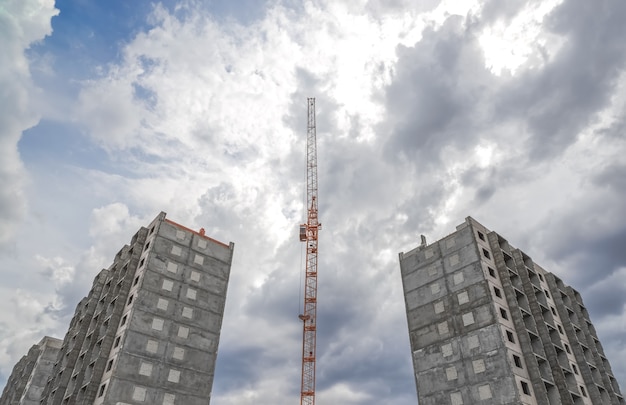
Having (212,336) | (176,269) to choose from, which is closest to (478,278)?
(212,336)

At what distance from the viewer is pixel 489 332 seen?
5366 centimetres

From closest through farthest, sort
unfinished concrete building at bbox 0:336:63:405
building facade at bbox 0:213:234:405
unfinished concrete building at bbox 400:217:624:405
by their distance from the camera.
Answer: unfinished concrete building at bbox 400:217:624:405
building facade at bbox 0:213:234:405
unfinished concrete building at bbox 0:336:63:405

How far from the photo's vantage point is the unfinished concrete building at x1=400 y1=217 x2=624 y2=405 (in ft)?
169

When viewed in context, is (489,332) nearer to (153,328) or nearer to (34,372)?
(153,328)

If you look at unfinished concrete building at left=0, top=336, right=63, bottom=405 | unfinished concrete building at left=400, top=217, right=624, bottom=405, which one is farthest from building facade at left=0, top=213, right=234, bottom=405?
unfinished concrete building at left=400, top=217, right=624, bottom=405

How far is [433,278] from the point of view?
211 ft

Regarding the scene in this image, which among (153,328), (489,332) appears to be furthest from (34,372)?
(489,332)

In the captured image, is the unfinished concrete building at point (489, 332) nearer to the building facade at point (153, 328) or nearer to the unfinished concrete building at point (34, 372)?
the building facade at point (153, 328)

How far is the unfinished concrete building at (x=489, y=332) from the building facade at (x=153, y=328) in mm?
29124

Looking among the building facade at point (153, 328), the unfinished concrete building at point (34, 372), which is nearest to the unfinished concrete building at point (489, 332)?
the building facade at point (153, 328)

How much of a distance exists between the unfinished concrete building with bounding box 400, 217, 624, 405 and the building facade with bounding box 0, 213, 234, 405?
29.1 metres

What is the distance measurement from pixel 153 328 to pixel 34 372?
47.5m

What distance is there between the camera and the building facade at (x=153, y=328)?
55.2 m

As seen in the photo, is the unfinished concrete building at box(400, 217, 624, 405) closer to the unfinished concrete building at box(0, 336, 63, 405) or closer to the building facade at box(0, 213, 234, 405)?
the building facade at box(0, 213, 234, 405)
